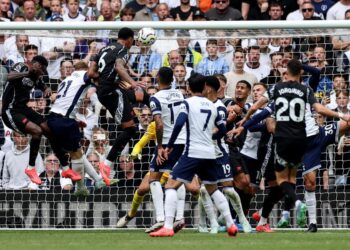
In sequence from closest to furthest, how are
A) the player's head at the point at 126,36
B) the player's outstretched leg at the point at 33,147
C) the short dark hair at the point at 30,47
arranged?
1. the player's head at the point at 126,36
2. the player's outstretched leg at the point at 33,147
3. the short dark hair at the point at 30,47

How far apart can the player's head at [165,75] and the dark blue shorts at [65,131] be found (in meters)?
2.27

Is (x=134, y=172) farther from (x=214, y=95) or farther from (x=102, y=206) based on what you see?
(x=214, y=95)

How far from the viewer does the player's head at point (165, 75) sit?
1795cm

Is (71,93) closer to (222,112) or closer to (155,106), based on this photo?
(155,106)

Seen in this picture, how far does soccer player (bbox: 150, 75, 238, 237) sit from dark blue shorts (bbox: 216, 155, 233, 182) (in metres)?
0.28

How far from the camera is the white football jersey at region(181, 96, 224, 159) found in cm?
1659

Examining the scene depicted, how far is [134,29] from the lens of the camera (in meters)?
20.5

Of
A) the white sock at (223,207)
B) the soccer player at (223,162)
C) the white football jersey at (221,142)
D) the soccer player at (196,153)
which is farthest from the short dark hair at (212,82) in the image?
the white sock at (223,207)

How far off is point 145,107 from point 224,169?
3618 mm

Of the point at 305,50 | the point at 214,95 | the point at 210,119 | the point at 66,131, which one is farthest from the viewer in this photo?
the point at 305,50

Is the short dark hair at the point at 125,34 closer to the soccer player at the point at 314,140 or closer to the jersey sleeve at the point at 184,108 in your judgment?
the soccer player at the point at 314,140

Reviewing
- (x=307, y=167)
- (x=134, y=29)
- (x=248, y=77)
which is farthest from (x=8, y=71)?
(x=307, y=167)

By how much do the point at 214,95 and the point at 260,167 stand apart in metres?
2.43

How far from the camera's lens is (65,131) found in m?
19.7
